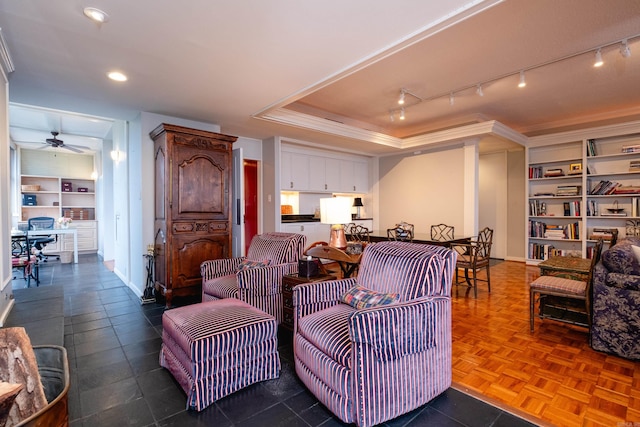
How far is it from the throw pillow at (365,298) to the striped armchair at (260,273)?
0.98 metres

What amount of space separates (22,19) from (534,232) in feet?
25.0

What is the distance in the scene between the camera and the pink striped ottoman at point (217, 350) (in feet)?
6.03

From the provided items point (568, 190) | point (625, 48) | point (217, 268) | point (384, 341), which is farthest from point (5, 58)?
point (568, 190)

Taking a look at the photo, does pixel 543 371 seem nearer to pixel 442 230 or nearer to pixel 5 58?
pixel 442 230

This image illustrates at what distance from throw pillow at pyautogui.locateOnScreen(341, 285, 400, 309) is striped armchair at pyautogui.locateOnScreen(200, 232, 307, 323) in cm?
98

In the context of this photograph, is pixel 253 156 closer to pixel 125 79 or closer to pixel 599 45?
pixel 125 79

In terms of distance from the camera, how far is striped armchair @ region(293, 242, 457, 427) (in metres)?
1.59

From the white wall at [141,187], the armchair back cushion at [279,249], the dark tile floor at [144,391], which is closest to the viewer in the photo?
the dark tile floor at [144,391]

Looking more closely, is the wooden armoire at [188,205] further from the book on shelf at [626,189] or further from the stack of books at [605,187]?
the book on shelf at [626,189]

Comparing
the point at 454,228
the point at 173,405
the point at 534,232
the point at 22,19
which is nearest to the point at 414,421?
the point at 173,405

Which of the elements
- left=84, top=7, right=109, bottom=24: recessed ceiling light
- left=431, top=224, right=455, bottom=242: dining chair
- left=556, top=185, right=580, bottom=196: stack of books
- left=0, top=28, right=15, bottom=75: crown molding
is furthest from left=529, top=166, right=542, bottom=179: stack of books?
left=0, top=28, right=15, bottom=75: crown molding

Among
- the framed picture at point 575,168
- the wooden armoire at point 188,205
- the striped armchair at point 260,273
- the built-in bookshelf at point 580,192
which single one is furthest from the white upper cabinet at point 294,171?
the framed picture at point 575,168

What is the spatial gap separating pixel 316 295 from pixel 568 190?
589cm

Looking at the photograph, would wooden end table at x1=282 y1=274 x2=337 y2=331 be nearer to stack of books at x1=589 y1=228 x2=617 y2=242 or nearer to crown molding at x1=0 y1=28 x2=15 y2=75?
crown molding at x1=0 y1=28 x2=15 y2=75
